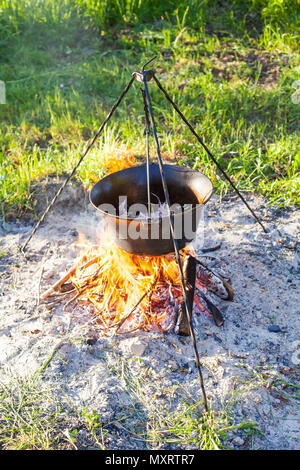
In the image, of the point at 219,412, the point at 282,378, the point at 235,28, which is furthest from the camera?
the point at 235,28

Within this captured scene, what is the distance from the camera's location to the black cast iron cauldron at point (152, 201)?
2488 mm

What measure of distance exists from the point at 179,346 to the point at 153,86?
3693 millimetres

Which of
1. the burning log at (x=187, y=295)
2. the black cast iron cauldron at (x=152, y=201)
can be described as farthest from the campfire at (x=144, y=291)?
the black cast iron cauldron at (x=152, y=201)

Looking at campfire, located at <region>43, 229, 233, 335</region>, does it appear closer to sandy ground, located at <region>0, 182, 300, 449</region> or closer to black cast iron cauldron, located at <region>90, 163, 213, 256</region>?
sandy ground, located at <region>0, 182, 300, 449</region>

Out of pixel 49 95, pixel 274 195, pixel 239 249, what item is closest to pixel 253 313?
pixel 239 249

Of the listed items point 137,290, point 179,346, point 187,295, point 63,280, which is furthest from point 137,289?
point 63,280

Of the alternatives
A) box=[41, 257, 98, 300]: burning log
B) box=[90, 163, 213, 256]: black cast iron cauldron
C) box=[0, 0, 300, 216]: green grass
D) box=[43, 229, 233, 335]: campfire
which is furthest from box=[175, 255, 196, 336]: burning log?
box=[0, 0, 300, 216]: green grass

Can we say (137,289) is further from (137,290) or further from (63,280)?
(63,280)

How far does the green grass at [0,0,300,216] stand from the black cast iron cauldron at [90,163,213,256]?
114cm

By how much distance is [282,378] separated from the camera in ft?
8.32

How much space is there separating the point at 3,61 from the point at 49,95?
4.32ft

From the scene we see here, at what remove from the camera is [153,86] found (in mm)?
5414

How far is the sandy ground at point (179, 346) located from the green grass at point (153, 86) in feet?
2.46

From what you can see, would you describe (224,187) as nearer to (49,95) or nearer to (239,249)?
(239,249)
